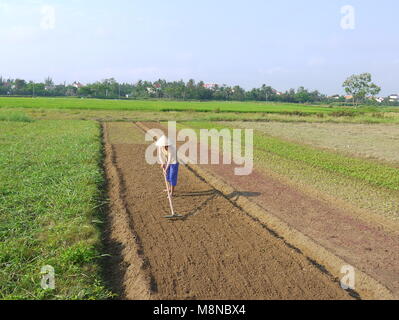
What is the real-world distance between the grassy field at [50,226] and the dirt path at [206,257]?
1.52 feet

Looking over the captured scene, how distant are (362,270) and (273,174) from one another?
6.87 metres

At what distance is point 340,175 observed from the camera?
12586 millimetres

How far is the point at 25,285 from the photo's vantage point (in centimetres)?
489

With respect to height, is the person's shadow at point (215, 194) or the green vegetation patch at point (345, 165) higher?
the green vegetation patch at point (345, 165)

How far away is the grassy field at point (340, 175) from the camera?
30.7 feet

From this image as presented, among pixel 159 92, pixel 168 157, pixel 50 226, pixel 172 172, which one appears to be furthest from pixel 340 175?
pixel 159 92

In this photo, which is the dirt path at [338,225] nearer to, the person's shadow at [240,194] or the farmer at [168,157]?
the person's shadow at [240,194]

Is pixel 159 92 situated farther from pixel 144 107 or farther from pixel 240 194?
pixel 240 194

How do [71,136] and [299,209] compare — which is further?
[71,136]

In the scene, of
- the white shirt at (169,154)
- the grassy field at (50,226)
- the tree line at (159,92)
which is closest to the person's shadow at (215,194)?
the white shirt at (169,154)

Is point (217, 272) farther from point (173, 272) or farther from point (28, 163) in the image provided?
point (28, 163)
